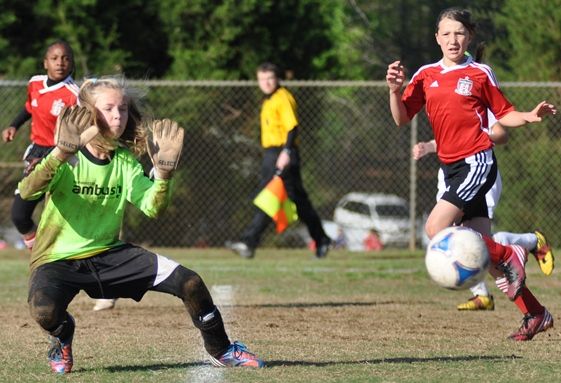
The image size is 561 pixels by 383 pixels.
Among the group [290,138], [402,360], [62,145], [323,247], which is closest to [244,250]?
[323,247]

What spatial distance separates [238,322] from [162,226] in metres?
8.58

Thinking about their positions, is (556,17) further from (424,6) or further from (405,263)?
(424,6)

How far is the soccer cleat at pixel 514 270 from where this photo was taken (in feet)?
21.5

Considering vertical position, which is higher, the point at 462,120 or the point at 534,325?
the point at 462,120

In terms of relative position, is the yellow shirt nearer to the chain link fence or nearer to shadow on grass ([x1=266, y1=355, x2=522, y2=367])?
the chain link fence

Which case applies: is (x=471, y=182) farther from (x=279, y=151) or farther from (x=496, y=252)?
(x=279, y=151)

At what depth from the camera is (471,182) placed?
22.8ft

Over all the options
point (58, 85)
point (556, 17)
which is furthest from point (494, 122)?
point (556, 17)

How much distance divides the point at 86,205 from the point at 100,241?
193 mm

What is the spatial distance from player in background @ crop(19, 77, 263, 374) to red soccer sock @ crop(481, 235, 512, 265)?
1.54 m

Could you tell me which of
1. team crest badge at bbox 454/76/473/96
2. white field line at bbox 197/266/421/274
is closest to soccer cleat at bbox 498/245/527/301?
team crest badge at bbox 454/76/473/96

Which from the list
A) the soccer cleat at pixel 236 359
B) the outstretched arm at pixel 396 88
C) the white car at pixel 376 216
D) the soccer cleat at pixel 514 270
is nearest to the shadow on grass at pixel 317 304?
the outstretched arm at pixel 396 88

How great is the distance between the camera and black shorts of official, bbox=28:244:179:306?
5.67 m

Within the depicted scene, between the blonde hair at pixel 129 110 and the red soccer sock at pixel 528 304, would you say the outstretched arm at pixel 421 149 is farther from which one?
the blonde hair at pixel 129 110
